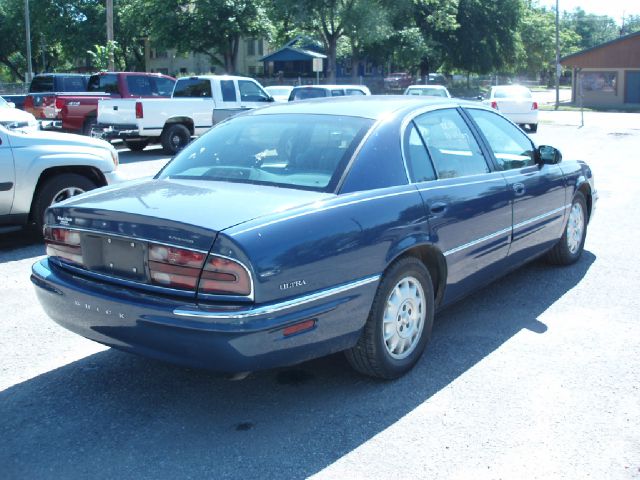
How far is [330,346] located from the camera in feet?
12.3

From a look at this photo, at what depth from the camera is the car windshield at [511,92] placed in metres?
25.5

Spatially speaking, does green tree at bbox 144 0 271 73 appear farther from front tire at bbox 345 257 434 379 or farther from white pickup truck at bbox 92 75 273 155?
front tire at bbox 345 257 434 379

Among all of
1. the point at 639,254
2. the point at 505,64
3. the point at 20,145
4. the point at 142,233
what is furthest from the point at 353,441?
the point at 505,64

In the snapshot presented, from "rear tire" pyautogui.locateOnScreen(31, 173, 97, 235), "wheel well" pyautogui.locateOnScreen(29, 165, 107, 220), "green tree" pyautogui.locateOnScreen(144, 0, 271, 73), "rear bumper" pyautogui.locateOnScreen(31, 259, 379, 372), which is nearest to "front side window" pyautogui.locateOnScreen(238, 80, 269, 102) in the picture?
"wheel well" pyautogui.locateOnScreen(29, 165, 107, 220)

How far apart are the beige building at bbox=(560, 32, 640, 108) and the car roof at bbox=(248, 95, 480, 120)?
46.4 m

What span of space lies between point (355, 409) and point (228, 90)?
1503 centimetres

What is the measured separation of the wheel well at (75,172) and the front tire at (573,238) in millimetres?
4913

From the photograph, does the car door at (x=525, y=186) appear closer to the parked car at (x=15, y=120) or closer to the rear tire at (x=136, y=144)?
the parked car at (x=15, y=120)

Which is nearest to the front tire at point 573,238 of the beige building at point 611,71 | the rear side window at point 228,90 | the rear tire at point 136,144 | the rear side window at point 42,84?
the rear side window at point 228,90

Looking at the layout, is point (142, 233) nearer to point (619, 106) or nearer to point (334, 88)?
point (334, 88)

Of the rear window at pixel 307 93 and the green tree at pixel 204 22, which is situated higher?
the green tree at pixel 204 22

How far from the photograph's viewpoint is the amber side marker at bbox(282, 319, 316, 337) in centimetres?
347

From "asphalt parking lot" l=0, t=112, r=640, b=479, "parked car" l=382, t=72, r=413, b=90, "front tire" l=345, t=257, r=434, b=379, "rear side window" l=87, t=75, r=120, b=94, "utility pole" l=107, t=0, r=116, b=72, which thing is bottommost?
"asphalt parking lot" l=0, t=112, r=640, b=479

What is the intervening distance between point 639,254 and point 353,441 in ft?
16.1
